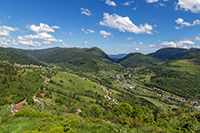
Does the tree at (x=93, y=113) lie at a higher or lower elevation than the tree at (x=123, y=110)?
lower

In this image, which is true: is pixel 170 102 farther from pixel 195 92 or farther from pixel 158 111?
pixel 158 111

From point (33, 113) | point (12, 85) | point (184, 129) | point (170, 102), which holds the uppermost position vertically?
Answer: point (184, 129)

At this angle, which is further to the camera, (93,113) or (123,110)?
(93,113)

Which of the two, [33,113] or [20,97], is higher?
[33,113]

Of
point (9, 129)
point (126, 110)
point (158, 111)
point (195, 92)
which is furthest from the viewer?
point (195, 92)

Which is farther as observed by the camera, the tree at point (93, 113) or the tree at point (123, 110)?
the tree at point (93, 113)

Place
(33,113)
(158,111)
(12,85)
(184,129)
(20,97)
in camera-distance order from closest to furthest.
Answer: (184,129) < (33,113) < (158,111) < (20,97) < (12,85)

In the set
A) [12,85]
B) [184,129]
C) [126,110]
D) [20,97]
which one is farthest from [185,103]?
[12,85]

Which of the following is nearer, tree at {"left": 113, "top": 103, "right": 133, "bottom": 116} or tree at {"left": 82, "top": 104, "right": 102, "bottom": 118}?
tree at {"left": 113, "top": 103, "right": 133, "bottom": 116}

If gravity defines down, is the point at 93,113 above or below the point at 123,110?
below

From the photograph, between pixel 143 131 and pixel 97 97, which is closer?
pixel 143 131

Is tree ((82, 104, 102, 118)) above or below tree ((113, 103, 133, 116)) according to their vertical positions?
below
